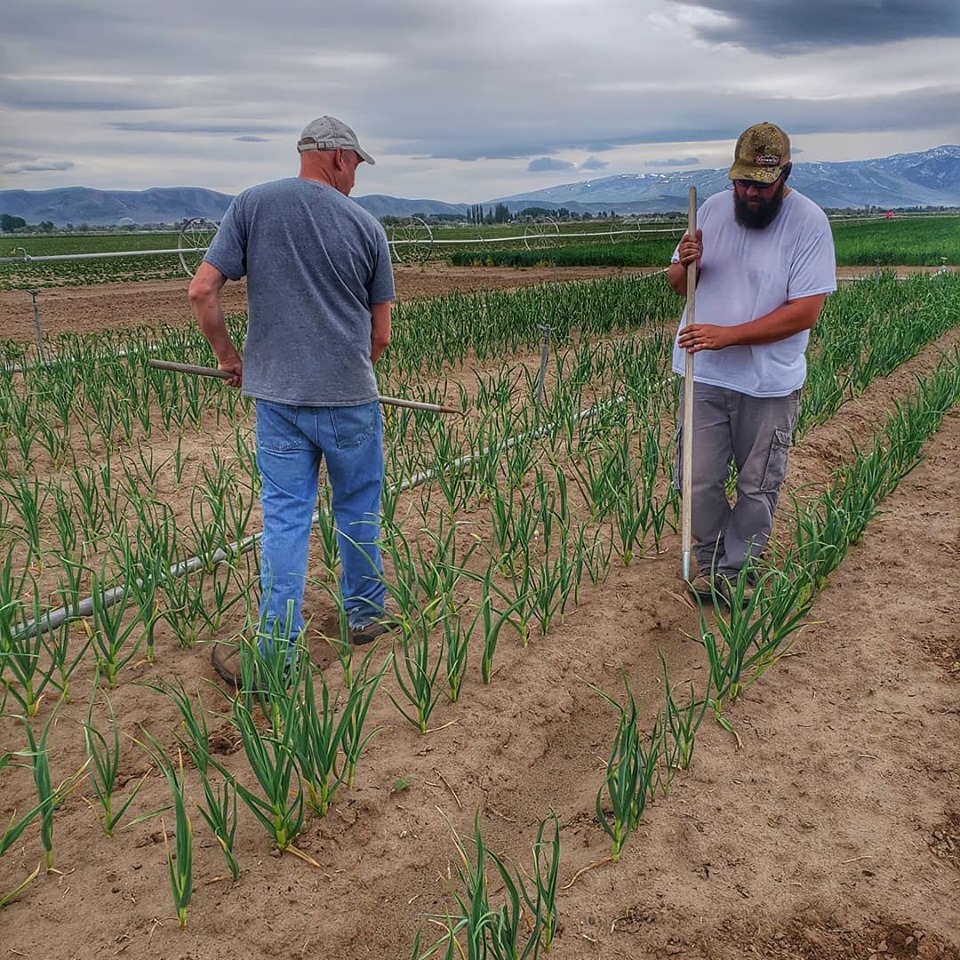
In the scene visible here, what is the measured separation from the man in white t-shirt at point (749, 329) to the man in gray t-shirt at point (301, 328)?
3.80 feet

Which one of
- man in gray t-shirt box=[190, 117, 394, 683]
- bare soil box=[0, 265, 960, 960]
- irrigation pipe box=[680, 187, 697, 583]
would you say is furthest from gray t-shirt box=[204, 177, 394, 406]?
irrigation pipe box=[680, 187, 697, 583]

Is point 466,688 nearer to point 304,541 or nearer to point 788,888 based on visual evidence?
point 304,541

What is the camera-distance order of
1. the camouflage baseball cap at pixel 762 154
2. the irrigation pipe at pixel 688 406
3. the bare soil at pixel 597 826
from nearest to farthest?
the bare soil at pixel 597 826
the camouflage baseball cap at pixel 762 154
the irrigation pipe at pixel 688 406

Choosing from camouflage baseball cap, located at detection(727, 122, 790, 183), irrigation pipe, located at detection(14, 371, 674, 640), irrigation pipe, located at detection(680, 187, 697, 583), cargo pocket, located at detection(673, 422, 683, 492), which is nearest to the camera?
irrigation pipe, located at detection(14, 371, 674, 640)

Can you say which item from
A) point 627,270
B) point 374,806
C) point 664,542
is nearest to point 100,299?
point 627,270

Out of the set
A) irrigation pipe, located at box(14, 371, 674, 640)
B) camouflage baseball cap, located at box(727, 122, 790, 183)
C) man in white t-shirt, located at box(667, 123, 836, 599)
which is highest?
camouflage baseball cap, located at box(727, 122, 790, 183)

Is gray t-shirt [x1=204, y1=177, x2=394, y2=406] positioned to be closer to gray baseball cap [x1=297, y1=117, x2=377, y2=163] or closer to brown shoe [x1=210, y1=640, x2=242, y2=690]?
gray baseball cap [x1=297, y1=117, x2=377, y2=163]

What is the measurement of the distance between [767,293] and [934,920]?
1915 millimetres

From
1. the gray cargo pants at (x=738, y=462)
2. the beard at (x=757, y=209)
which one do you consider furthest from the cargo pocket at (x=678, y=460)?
the beard at (x=757, y=209)

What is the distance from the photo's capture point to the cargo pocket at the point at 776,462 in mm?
3051

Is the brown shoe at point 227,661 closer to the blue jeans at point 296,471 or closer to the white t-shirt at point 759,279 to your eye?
the blue jeans at point 296,471

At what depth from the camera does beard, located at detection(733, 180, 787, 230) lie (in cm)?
281

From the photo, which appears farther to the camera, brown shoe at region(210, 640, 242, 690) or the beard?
the beard

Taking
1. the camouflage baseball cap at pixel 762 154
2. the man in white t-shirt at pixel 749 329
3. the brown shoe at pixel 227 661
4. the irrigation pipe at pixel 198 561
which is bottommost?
the brown shoe at pixel 227 661
